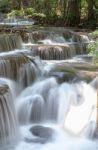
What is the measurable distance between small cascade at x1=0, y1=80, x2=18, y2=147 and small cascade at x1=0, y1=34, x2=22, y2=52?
398 centimetres

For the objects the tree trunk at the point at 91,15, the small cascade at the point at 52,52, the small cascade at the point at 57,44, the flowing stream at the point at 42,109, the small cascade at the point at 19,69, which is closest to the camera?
the flowing stream at the point at 42,109

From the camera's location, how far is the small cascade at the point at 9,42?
39.4 ft

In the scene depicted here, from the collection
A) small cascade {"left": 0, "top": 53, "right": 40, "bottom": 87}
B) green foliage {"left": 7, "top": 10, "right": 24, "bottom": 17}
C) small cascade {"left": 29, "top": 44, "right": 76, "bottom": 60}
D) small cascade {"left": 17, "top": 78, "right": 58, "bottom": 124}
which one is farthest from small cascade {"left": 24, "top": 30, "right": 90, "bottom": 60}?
small cascade {"left": 17, "top": 78, "right": 58, "bottom": 124}

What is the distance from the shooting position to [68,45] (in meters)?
13.5

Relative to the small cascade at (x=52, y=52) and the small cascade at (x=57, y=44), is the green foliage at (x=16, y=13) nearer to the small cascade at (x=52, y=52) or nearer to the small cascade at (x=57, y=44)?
the small cascade at (x=57, y=44)

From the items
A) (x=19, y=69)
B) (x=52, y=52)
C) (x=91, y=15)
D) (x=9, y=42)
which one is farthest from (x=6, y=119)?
(x=91, y=15)

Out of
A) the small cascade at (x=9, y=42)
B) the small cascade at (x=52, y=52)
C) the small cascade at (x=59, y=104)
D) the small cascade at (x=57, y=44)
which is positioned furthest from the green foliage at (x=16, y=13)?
the small cascade at (x=59, y=104)

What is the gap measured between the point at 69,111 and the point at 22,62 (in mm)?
2077

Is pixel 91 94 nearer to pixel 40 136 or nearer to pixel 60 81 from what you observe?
pixel 60 81

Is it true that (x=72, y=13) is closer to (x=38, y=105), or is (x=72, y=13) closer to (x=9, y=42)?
(x=9, y=42)

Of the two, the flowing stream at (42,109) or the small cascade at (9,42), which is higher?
the small cascade at (9,42)

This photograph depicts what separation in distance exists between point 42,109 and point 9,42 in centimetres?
398

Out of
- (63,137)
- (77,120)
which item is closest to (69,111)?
(77,120)

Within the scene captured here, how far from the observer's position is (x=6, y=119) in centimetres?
779
